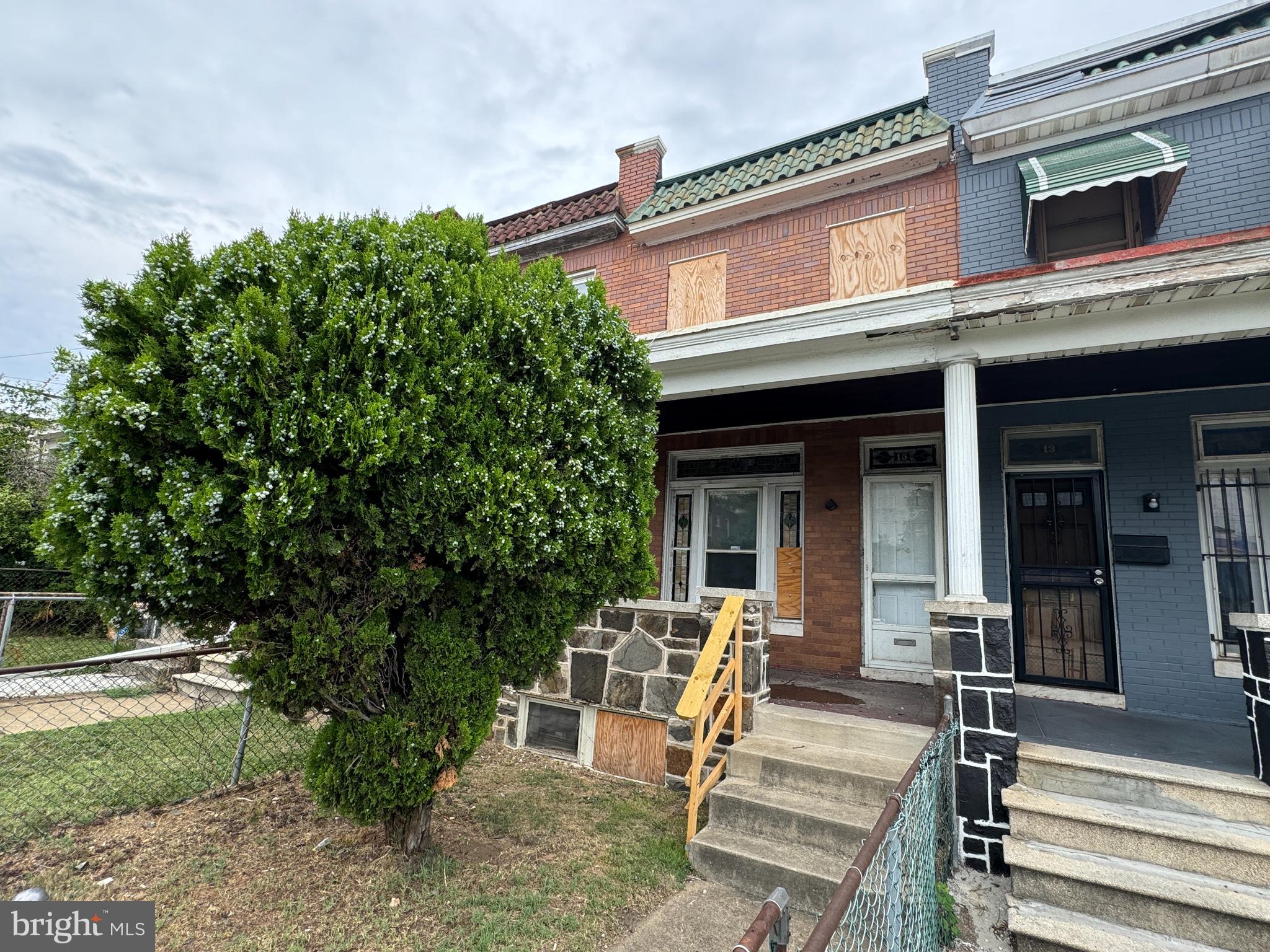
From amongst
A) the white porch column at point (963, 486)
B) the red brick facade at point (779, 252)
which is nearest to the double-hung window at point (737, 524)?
the red brick facade at point (779, 252)

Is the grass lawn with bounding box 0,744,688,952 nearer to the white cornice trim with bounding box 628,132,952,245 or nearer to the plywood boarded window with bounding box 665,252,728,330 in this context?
the plywood boarded window with bounding box 665,252,728,330

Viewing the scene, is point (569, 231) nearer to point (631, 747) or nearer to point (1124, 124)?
point (1124, 124)

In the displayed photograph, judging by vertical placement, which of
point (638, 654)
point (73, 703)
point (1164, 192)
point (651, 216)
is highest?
point (651, 216)

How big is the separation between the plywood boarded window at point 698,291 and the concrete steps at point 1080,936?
617cm

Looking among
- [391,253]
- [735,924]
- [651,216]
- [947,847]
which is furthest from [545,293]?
[651,216]

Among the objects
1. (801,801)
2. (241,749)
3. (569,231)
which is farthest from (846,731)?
(569,231)

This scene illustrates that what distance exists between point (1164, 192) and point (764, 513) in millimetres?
4777

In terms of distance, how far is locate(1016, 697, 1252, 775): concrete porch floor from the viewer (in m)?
3.64

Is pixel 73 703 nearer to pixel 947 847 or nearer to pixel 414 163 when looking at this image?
pixel 947 847

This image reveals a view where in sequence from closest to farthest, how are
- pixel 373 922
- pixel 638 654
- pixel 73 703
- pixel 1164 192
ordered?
pixel 373 922 < pixel 638 654 < pixel 1164 192 < pixel 73 703

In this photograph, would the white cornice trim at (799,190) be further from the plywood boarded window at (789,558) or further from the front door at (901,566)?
the plywood boarded window at (789,558)

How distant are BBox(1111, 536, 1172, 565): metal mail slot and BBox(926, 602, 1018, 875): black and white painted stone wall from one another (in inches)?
100

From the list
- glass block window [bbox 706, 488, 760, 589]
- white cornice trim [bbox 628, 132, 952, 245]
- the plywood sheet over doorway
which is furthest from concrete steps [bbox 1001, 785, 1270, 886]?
white cornice trim [bbox 628, 132, 952, 245]

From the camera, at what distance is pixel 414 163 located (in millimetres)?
11273
